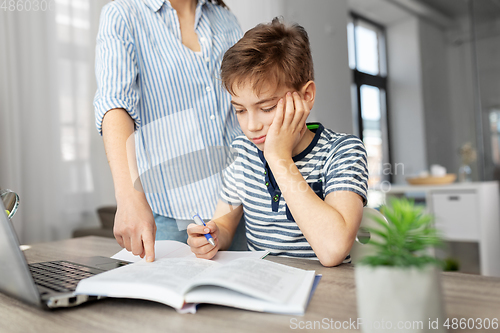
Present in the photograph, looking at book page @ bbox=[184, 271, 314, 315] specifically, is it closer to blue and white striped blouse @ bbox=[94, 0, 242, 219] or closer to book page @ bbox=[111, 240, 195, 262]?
book page @ bbox=[111, 240, 195, 262]

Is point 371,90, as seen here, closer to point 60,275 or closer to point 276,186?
point 276,186

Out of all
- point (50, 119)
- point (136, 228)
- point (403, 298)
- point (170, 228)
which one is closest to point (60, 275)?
point (136, 228)

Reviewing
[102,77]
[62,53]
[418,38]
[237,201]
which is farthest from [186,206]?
[418,38]

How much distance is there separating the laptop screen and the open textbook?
61 mm

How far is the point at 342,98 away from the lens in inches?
157

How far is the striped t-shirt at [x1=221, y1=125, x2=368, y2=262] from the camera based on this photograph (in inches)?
34.3

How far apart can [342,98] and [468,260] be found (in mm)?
1913

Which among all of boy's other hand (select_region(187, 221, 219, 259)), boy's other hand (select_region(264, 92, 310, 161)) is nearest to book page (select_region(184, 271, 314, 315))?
boy's other hand (select_region(187, 221, 219, 259))

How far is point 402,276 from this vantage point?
1.12ft

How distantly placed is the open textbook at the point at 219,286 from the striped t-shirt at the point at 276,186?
327 millimetres

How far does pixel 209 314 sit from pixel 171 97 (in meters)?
0.70

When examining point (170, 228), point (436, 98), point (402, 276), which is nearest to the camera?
point (402, 276)

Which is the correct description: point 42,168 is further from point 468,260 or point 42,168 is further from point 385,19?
point 385,19

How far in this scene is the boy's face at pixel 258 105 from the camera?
0.86 meters
